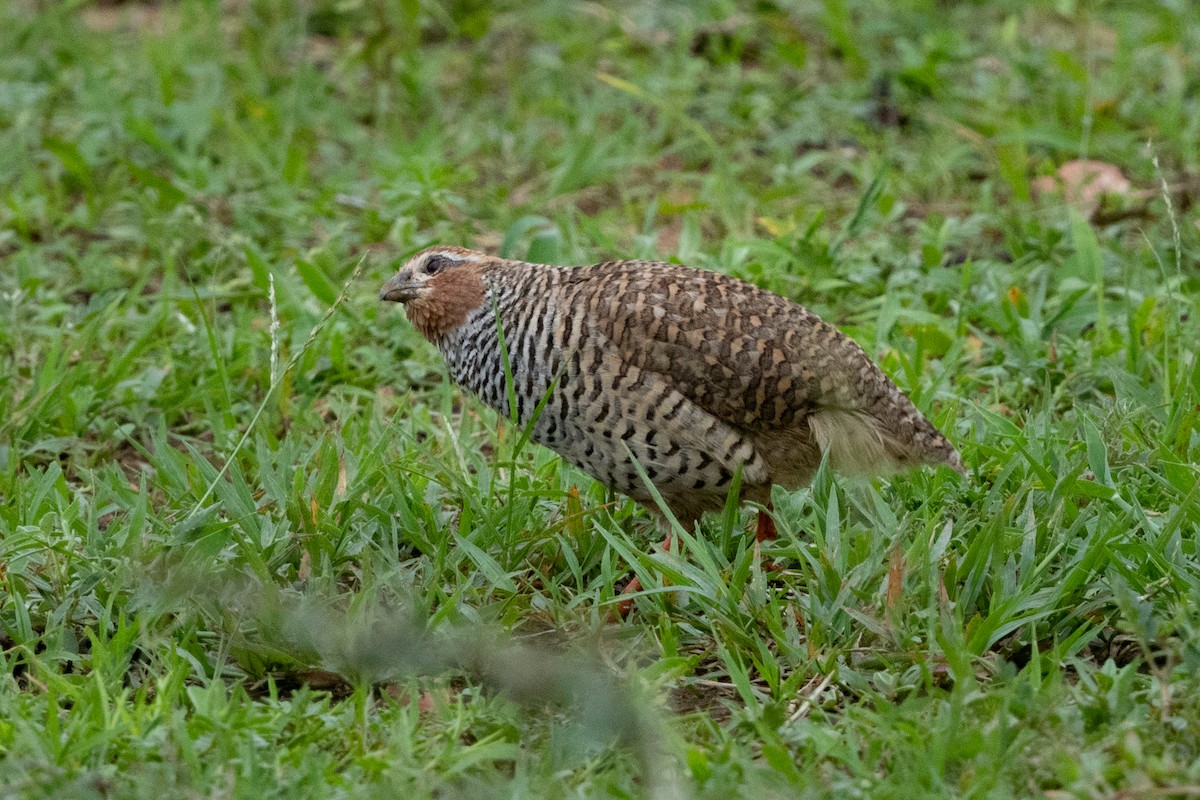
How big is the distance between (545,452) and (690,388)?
1012mm

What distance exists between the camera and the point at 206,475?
14.1 feet

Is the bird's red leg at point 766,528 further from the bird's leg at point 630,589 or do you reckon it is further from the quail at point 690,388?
the bird's leg at point 630,589

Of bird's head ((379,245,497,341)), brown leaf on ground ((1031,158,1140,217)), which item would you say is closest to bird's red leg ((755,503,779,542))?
bird's head ((379,245,497,341))

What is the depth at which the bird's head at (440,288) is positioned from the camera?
4.39m

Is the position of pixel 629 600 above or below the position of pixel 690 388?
below

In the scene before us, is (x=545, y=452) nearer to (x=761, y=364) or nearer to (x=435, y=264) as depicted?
(x=435, y=264)

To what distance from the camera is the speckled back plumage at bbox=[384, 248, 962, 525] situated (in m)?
3.89

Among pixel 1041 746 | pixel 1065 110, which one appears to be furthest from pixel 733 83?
pixel 1041 746

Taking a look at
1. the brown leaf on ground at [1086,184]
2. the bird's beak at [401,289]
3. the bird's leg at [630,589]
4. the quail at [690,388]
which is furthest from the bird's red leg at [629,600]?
the brown leaf on ground at [1086,184]

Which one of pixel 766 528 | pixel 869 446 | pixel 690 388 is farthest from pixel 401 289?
pixel 869 446

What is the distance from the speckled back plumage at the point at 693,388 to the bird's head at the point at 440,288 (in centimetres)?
24

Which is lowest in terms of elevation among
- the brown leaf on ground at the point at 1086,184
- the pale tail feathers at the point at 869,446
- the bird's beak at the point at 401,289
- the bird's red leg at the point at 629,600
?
the bird's red leg at the point at 629,600

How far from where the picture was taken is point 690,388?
3.90 m

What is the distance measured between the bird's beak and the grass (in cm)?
35
